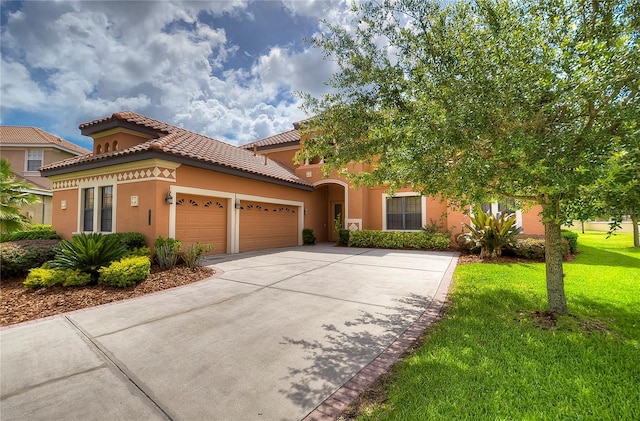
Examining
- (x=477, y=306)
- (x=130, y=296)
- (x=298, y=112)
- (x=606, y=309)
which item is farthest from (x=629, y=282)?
(x=130, y=296)

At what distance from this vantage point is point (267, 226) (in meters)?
14.2

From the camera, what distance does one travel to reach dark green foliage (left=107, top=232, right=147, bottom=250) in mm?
8688

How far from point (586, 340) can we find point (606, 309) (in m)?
1.95

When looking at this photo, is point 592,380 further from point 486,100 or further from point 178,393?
point 178,393

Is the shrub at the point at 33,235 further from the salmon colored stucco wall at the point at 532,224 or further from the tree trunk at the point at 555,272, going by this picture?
the salmon colored stucco wall at the point at 532,224

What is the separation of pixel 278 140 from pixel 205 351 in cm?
1790

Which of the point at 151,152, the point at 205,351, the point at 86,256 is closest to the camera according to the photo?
the point at 205,351

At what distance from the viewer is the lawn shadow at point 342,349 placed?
9.25 ft

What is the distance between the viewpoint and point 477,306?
5219 mm

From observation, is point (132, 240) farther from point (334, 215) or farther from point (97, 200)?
point (334, 215)

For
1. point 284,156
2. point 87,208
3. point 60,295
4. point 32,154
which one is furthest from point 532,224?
point 32,154

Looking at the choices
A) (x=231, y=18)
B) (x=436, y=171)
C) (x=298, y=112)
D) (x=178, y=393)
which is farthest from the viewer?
(x=231, y=18)

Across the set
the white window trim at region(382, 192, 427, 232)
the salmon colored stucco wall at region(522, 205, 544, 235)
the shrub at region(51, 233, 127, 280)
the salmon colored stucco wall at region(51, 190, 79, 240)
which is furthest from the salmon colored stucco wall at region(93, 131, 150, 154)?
the salmon colored stucco wall at region(522, 205, 544, 235)

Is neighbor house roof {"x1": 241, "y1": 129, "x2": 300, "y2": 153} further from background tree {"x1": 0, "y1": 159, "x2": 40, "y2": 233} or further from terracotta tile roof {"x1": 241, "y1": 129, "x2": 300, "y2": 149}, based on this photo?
background tree {"x1": 0, "y1": 159, "x2": 40, "y2": 233}
